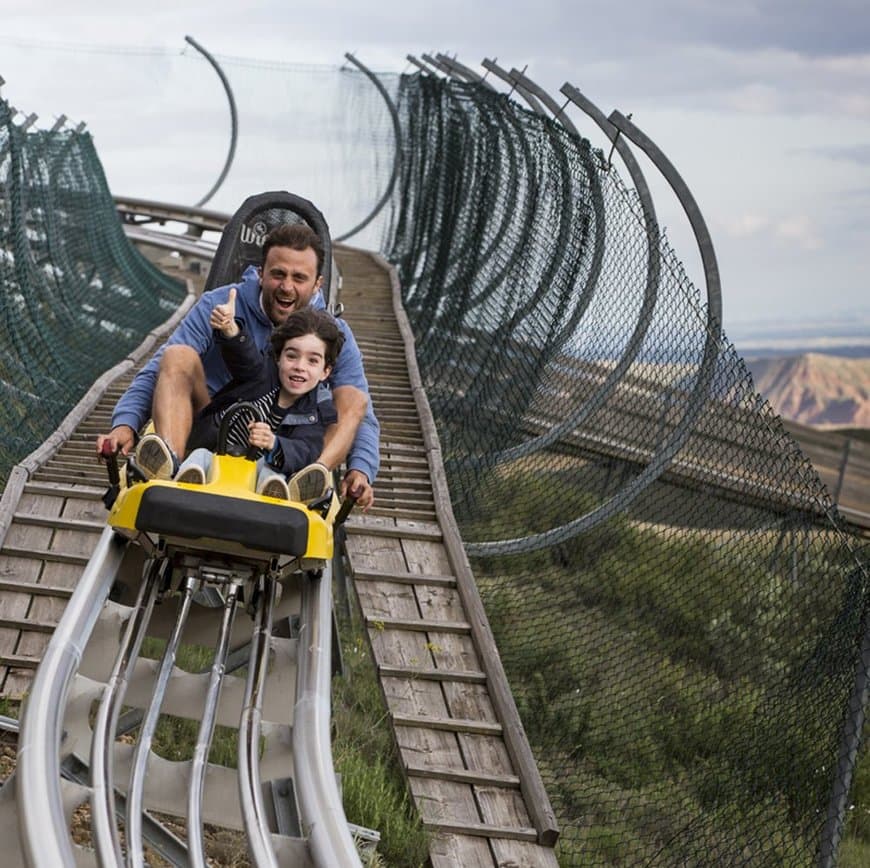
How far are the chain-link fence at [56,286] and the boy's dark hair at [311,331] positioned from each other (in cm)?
255

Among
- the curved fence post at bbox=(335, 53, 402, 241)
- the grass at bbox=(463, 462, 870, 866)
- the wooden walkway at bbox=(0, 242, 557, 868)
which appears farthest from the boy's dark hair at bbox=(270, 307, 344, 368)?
the curved fence post at bbox=(335, 53, 402, 241)

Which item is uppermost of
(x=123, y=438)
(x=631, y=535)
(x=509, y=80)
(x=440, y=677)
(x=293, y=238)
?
(x=509, y=80)

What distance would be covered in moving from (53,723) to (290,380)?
1.57m

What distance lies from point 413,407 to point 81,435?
2.01 metres

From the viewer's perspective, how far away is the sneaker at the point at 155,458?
13.9ft

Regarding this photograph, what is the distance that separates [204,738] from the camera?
389cm

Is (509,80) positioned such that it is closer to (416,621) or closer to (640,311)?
(640,311)

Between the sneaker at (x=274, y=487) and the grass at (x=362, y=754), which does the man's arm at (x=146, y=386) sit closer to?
the sneaker at (x=274, y=487)

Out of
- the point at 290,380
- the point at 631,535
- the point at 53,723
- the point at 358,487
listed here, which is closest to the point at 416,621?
the point at 358,487

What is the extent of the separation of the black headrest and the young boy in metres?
1.81

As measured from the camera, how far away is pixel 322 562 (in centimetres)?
434

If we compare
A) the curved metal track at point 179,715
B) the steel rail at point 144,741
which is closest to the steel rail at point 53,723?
the curved metal track at point 179,715

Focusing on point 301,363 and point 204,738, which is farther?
point 301,363

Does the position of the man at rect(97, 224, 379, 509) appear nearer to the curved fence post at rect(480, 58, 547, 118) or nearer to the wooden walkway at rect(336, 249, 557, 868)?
the wooden walkway at rect(336, 249, 557, 868)
